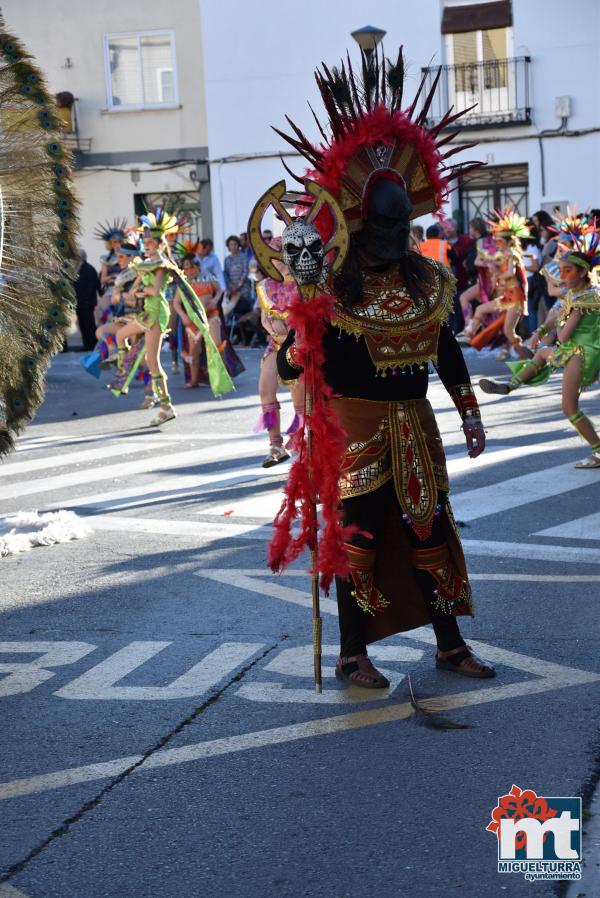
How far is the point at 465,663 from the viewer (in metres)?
4.93

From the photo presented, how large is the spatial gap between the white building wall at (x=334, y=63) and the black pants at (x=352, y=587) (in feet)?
72.7

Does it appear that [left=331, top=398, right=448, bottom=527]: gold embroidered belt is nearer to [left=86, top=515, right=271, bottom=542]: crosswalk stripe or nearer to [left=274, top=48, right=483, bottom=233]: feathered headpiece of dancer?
[left=274, top=48, right=483, bottom=233]: feathered headpiece of dancer

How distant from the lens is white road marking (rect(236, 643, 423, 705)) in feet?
15.7

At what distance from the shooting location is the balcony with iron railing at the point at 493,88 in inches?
1059

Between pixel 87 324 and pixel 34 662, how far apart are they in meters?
18.2

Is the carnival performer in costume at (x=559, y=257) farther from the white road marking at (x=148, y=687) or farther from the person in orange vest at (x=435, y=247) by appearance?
the person in orange vest at (x=435, y=247)

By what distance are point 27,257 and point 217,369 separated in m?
7.95

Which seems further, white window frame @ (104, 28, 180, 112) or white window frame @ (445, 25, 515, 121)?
white window frame @ (104, 28, 180, 112)

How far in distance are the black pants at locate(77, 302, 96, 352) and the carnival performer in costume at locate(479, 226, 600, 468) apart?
47.5 ft

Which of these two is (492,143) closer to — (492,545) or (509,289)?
(509,289)

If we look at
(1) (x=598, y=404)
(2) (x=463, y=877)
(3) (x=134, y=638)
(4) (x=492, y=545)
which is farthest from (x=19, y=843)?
(1) (x=598, y=404)

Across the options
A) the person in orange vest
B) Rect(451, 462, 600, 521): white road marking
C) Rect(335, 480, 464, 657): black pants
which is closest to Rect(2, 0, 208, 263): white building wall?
the person in orange vest

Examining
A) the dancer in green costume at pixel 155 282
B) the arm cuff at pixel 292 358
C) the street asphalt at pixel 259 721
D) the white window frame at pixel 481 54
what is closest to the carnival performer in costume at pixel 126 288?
the dancer in green costume at pixel 155 282

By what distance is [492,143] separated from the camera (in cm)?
2742
